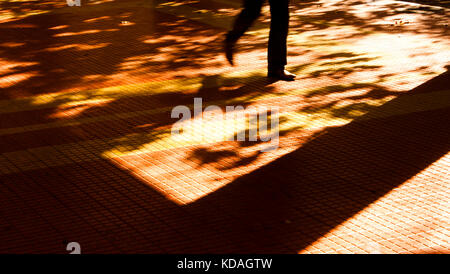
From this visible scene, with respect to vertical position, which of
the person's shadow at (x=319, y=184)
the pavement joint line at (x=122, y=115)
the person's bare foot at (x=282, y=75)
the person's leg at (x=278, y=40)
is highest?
the person's leg at (x=278, y=40)

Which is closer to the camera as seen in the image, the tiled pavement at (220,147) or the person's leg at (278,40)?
the tiled pavement at (220,147)

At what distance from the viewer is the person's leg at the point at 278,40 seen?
10.0m

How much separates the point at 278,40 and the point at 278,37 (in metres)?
0.04

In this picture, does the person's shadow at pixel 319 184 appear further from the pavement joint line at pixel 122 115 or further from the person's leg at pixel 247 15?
the person's leg at pixel 247 15

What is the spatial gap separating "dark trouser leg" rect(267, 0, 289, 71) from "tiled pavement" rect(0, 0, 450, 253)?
0.41m

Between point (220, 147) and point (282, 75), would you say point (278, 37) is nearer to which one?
point (282, 75)

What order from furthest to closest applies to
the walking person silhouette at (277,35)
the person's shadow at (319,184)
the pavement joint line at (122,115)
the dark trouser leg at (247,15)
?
the walking person silhouette at (277,35) → the dark trouser leg at (247,15) → the pavement joint line at (122,115) → the person's shadow at (319,184)

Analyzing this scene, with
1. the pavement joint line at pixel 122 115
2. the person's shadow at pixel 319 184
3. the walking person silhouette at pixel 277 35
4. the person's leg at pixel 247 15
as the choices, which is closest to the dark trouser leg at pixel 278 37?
the walking person silhouette at pixel 277 35

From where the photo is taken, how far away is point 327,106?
8805mm

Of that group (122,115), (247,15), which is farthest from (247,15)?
(122,115)

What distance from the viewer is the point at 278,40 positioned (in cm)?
1016
